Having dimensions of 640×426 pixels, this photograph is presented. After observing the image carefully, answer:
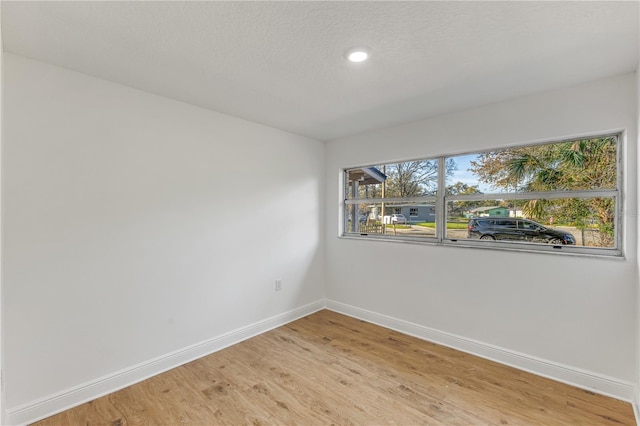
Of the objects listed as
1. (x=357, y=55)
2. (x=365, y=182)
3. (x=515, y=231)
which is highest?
(x=357, y=55)

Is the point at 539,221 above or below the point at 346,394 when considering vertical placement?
above

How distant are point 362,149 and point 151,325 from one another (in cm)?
292

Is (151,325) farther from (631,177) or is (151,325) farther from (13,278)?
(631,177)

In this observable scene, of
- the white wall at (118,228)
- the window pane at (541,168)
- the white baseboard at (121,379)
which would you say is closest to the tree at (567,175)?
the window pane at (541,168)

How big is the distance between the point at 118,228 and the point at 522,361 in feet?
11.6

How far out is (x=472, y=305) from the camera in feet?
8.80

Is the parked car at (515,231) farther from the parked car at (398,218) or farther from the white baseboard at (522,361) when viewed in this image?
the white baseboard at (522,361)

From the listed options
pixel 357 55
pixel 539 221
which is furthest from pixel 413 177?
pixel 357 55

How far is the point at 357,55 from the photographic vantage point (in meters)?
1.77

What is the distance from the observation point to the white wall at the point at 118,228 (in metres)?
1.80

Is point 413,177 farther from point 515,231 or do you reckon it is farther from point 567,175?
point 567,175

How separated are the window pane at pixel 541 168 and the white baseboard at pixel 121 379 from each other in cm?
272

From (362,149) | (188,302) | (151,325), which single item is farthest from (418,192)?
(151,325)

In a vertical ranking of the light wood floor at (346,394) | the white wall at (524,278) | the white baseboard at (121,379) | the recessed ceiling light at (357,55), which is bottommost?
the light wood floor at (346,394)
